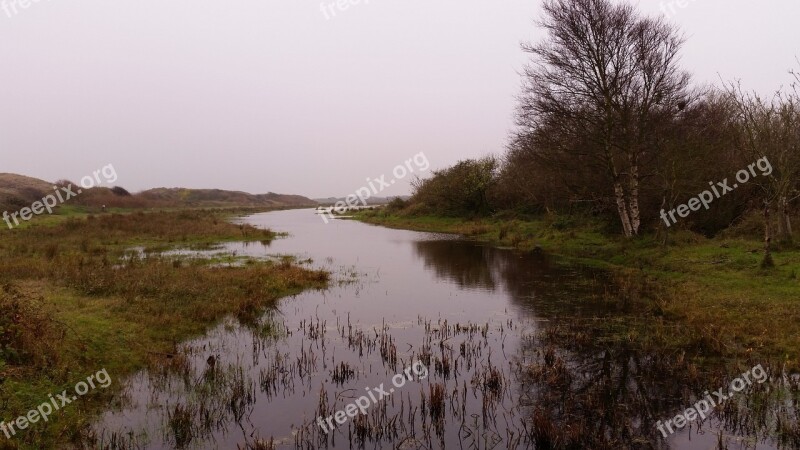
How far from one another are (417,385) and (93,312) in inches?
368

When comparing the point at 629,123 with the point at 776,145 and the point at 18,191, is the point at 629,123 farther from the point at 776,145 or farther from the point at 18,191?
the point at 18,191

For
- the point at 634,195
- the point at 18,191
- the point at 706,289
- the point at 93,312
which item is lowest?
the point at 706,289

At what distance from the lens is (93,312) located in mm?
12977

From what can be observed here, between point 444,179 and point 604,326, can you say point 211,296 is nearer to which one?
point 604,326

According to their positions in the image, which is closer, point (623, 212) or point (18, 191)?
point (623, 212)

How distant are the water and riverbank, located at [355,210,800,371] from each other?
1646mm

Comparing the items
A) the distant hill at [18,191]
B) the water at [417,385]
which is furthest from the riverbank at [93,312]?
the distant hill at [18,191]

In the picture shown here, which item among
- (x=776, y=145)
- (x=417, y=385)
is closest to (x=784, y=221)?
(x=776, y=145)

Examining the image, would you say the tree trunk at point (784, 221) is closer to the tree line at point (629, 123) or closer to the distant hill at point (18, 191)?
the tree line at point (629, 123)

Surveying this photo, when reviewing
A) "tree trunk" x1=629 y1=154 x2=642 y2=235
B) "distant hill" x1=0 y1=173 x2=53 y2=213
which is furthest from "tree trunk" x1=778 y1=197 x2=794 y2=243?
"distant hill" x1=0 y1=173 x2=53 y2=213

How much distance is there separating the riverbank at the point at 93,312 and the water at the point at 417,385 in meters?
0.68

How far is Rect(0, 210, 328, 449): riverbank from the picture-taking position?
324 inches

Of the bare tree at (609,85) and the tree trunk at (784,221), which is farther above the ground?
the bare tree at (609,85)

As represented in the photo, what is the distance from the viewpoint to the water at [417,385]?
24.5 ft
